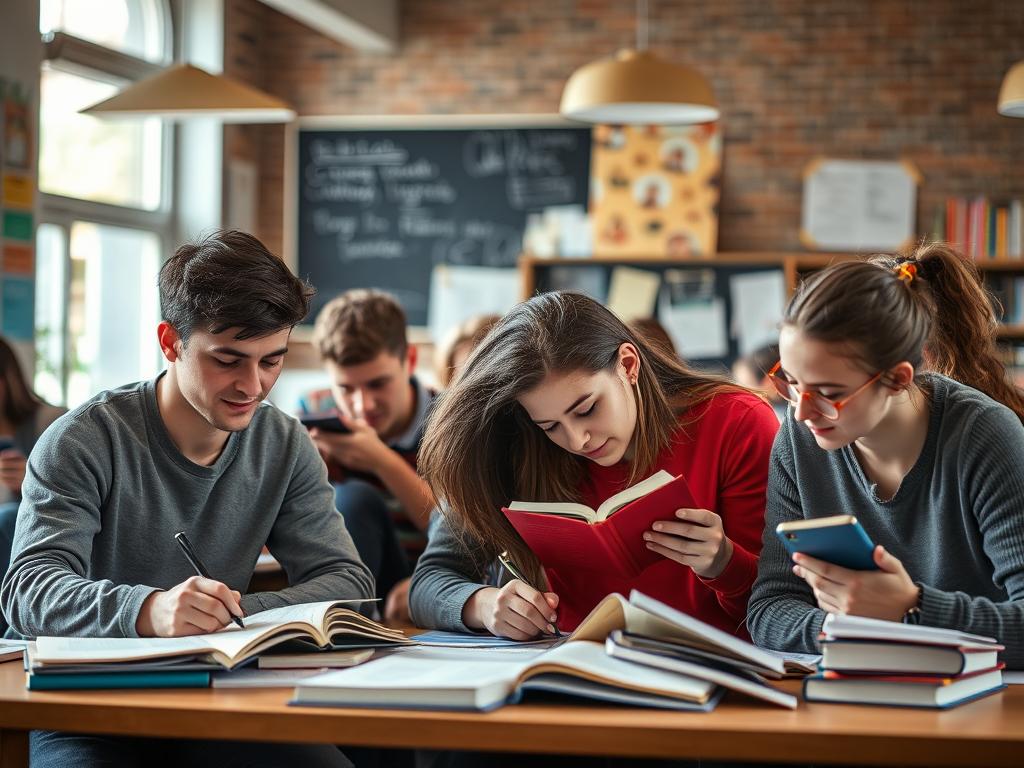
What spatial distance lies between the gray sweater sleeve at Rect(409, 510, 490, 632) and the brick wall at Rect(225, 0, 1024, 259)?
437cm

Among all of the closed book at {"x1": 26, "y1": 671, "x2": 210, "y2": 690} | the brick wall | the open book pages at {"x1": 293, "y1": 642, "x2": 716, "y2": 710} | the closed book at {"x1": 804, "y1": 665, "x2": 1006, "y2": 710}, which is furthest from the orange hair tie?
the brick wall

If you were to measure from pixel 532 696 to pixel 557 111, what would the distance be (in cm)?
521

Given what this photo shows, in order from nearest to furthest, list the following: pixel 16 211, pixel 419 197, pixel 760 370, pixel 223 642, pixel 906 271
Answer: pixel 223 642 → pixel 906 271 → pixel 16 211 → pixel 760 370 → pixel 419 197

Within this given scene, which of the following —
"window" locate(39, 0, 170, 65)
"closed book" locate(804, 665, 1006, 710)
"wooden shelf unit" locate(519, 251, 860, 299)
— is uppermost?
"window" locate(39, 0, 170, 65)

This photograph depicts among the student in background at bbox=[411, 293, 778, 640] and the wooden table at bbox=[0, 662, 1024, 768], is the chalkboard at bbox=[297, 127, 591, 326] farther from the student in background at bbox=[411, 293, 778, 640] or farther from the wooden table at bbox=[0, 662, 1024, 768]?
the wooden table at bbox=[0, 662, 1024, 768]

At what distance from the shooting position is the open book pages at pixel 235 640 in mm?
1452

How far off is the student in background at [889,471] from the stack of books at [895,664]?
0.33 feet

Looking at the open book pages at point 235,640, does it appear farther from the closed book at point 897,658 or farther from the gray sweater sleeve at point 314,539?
the closed book at point 897,658

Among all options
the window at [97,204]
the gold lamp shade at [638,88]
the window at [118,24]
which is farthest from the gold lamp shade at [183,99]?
the window at [118,24]

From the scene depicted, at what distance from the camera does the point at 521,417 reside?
2074mm

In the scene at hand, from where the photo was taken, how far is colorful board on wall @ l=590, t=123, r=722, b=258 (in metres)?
6.11

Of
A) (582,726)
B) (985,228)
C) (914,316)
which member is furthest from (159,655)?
(985,228)

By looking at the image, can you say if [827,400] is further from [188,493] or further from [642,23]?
[642,23]

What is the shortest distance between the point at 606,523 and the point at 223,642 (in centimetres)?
54
